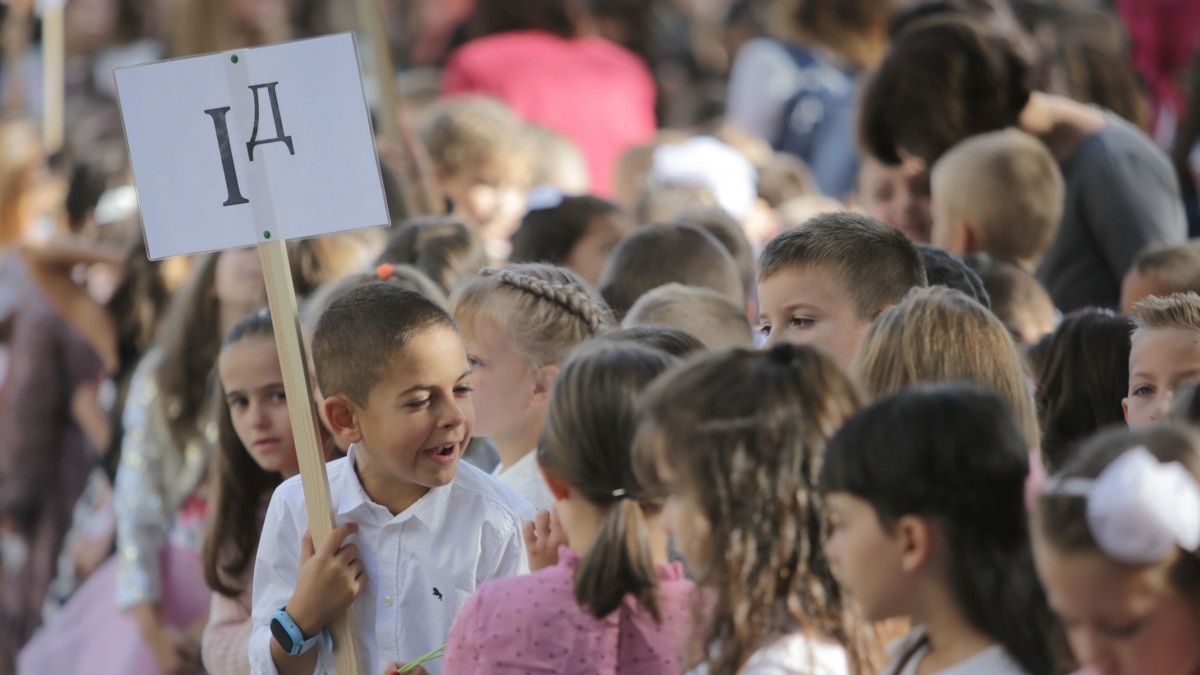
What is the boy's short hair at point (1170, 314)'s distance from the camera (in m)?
3.06

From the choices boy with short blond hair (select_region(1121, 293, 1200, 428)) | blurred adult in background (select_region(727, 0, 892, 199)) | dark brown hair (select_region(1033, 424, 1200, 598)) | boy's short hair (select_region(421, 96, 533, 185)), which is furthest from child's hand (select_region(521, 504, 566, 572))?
blurred adult in background (select_region(727, 0, 892, 199))

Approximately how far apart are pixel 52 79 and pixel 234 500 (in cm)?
456

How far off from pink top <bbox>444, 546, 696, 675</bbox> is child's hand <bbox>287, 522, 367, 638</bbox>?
42 centimetres

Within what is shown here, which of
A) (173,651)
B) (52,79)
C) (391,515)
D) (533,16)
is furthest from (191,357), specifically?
(52,79)

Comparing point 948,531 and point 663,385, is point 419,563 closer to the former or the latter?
point 663,385

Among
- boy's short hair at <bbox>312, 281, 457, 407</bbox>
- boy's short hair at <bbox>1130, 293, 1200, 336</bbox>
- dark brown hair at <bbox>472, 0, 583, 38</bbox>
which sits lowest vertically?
boy's short hair at <bbox>1130, 293, 1200, 336</bbox>

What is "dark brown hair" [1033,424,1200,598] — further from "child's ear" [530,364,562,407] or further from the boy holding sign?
"child's ear" [530,364,562,407]

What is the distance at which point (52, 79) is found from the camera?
779 centimetres

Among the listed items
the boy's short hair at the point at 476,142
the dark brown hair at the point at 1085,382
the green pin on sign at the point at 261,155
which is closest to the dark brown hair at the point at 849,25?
the boy's short hair at the point at 476,142

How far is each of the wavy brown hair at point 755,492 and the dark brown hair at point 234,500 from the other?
5.69 feet

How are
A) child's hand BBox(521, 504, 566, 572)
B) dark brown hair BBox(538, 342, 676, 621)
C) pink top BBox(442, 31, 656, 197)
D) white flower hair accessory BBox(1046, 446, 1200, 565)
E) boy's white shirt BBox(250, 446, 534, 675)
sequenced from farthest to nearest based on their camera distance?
pink top BBox(442, 31, 656, 197), boy's white shirt BBox(250, 446, 534, 675), child's hand BBox(521, 504, 566, 572), dark brown hair BBox(538, 342, 676, 621), white flower hair accessory BBox(1046, 446, 1200, 565)

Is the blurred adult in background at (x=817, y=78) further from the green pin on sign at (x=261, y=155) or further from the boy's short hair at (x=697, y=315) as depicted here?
the green pin on sign at (x=261, y=155)

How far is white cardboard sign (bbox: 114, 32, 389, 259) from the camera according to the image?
298cm

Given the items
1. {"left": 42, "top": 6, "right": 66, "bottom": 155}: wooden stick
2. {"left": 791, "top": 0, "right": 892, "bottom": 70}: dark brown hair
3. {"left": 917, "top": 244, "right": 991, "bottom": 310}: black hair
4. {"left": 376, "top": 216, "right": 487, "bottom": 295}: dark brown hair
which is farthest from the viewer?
{"left": 42, "top": 6, "right": 66, "bottom": 155}: wooden stick
